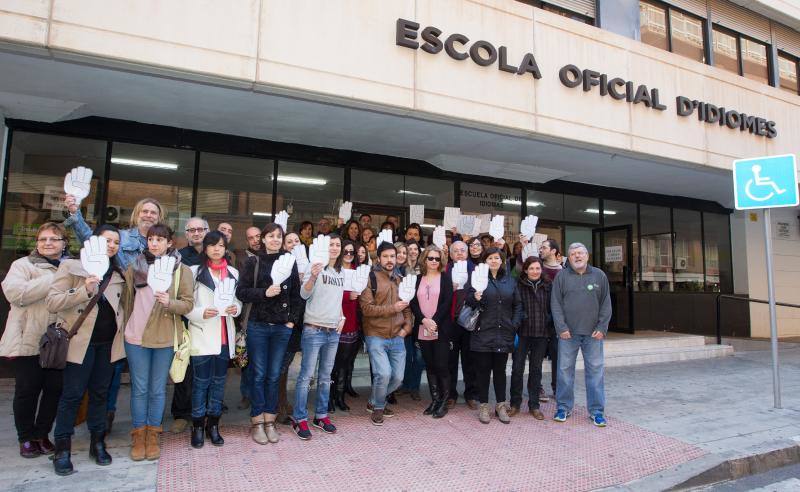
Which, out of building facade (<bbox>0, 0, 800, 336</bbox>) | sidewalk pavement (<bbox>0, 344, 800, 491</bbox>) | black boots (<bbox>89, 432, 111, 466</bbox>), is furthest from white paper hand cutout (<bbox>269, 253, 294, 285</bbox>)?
building facade (<bbox>0, 0, 800, 336</bbox>)

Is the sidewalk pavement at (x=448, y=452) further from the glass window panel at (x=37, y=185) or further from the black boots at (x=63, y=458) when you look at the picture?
the glass window panel at (x=37, y=185)

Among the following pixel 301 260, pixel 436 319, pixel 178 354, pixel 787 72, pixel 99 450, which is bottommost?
pixel 99 450

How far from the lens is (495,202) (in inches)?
405

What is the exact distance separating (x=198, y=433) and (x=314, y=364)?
1133 millimetres

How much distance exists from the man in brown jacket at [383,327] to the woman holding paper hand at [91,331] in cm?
222

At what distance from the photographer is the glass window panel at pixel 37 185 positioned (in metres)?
6.63

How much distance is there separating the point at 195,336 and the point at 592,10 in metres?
9.77

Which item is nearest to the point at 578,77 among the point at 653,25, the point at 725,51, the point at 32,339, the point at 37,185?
the point at 653,25

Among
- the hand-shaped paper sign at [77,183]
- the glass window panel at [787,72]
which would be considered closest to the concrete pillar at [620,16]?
the glass window panel at [787,72]

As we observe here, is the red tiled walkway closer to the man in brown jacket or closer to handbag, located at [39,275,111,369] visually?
the man in brown jacket

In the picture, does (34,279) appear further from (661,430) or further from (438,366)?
(661,430)

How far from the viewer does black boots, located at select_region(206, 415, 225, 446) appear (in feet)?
13.6

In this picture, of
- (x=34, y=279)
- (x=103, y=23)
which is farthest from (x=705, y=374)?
(x=103, y=23)

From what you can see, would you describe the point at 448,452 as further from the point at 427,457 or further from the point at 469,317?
the point at 469,317
